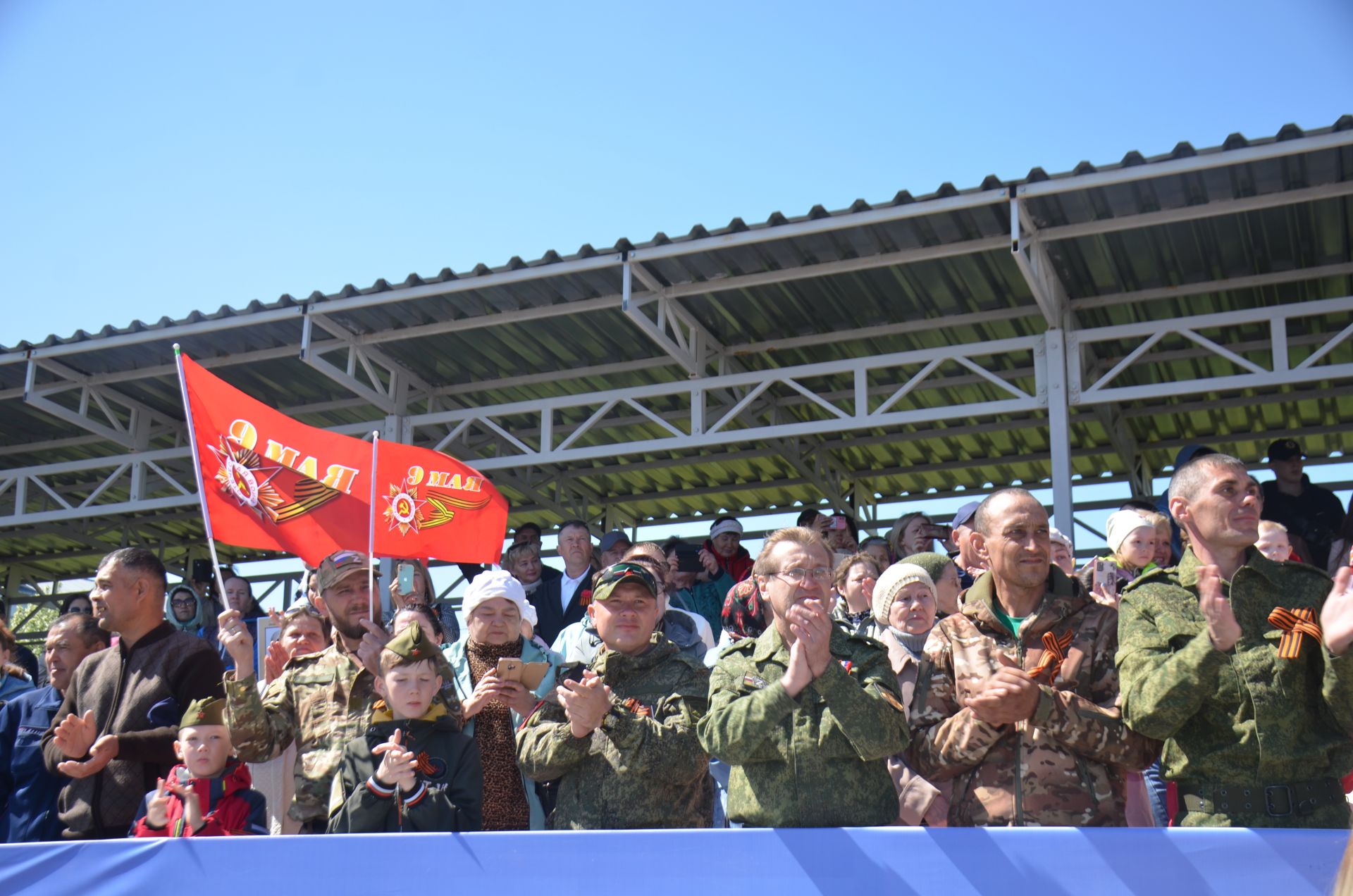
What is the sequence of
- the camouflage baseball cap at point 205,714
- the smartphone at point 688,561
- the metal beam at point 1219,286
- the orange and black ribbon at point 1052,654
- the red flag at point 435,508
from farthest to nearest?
the smartphone at point 688,561 < the metal beam at point 1219,286 < the red flag at point 435,508 < the camouflage baseball cap at point 205,714 < the orange and black ribbon at point 1052,654

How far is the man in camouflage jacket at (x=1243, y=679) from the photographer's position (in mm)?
3258

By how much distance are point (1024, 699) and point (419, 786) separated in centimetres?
198

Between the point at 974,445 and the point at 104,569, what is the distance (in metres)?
9.28

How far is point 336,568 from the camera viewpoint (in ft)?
18.7

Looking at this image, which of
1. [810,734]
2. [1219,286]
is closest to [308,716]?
[810,734]

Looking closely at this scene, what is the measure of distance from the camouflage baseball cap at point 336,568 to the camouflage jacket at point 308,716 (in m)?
0.38

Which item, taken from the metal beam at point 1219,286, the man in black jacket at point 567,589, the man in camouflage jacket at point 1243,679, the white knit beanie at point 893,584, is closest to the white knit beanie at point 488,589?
the white knit beanie at point 893,584

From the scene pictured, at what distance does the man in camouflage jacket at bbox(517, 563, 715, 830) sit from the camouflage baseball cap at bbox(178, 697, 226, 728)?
1.38m

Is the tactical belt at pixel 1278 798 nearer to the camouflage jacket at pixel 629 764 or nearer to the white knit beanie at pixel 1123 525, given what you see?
the camouflage jacket at pixel 629 764

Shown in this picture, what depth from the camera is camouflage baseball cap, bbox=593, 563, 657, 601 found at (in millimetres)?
4496

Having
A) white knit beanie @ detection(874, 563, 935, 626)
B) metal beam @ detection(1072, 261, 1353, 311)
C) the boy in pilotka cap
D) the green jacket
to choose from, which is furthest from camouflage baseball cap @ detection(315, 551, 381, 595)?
metal beam @ detection(1072, 261, 1353, 311)

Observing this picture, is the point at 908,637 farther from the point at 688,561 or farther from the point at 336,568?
the point at 688,561

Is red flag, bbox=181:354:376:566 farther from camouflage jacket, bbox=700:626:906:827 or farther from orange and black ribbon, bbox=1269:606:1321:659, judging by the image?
orange and black ribbon, bbox=1269:606:1321:659

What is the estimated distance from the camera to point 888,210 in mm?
8023
